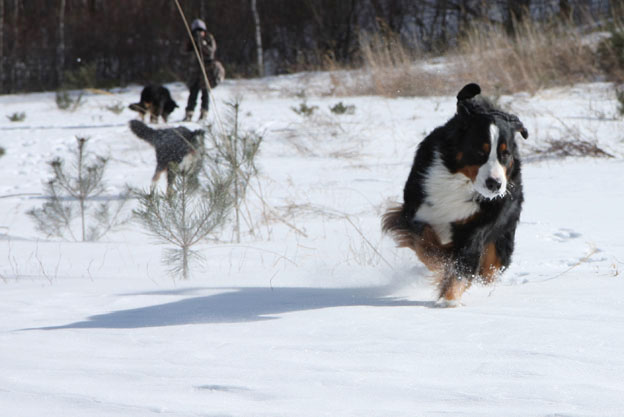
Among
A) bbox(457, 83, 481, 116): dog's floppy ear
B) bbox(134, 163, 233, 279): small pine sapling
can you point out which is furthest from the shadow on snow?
bbox(457, 83, 481, 116): dog's floppy ear

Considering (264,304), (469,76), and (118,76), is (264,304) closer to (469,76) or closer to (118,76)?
(469,76)

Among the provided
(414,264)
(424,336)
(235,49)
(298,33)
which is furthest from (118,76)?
(424,336)

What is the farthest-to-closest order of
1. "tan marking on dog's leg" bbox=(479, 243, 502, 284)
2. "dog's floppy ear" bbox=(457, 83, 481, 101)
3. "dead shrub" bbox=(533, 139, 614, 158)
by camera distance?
"dead shrub" bbox=(533, 139, 614, 158), "tan marking on dog's leg" bbox=(479, 243, 502, 284), "dog's floppy ear" bbox=(457, 83, 481, 101)

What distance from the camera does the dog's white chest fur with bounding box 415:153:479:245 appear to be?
10.5 feet

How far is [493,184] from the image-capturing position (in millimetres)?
2826

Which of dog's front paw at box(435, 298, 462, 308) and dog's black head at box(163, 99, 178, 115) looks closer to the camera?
dog's front paw at box(435, 298, 462, 308)

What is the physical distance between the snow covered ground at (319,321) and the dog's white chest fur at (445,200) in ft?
1.21

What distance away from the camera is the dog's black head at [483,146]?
2.88 meters

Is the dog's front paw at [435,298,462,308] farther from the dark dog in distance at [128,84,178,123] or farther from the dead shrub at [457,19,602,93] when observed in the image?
the dark dog in distance at [128,84,178,123]

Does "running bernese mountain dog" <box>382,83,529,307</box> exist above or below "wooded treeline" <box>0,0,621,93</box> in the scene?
above

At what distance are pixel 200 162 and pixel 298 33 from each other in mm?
17493

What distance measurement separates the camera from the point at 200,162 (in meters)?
5.19

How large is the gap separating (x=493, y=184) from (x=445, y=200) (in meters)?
0.42

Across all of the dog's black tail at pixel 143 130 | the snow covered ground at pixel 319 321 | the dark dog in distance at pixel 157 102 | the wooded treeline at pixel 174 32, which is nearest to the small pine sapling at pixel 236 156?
the snow covered ground at pixel 319 321
